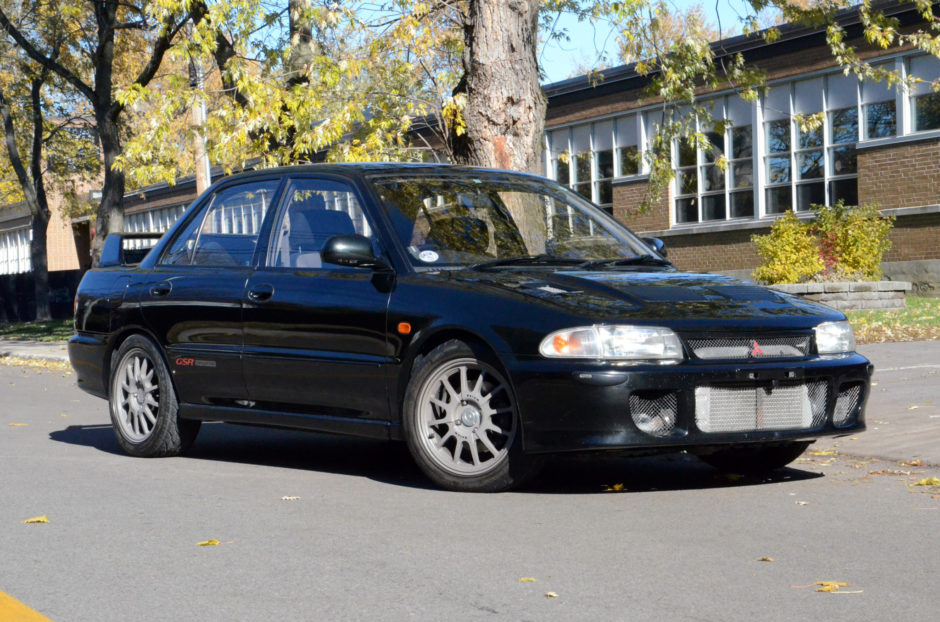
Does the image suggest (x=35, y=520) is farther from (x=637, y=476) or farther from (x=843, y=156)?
(x=843, y=156)

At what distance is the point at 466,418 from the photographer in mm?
6707

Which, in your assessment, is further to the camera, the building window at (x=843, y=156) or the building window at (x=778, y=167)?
the building window at (x=778, y=167)

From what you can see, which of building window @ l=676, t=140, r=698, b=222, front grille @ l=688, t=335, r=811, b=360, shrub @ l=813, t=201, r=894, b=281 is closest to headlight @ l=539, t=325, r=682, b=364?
front grille @ l=688, t=335, r=811, b=360

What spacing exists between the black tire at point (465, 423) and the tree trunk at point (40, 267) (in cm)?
3393

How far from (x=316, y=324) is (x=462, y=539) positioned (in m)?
2.10

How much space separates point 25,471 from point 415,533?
3176 mm

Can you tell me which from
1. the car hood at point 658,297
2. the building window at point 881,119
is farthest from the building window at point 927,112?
the car hood at point 658,297

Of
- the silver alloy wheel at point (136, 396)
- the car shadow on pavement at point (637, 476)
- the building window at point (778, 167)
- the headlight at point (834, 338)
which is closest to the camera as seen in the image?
the headlight at point (834, 338)

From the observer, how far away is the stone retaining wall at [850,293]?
20594 millimetres

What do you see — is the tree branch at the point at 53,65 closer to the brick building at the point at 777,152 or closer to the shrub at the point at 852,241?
the brick building at the point at 777,152

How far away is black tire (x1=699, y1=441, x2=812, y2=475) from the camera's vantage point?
729 cm

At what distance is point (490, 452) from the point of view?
6.69m

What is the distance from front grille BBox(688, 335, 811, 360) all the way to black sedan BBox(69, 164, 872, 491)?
1 cm

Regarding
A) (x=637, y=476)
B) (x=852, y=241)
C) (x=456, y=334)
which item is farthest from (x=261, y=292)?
(x=852, y=241)
